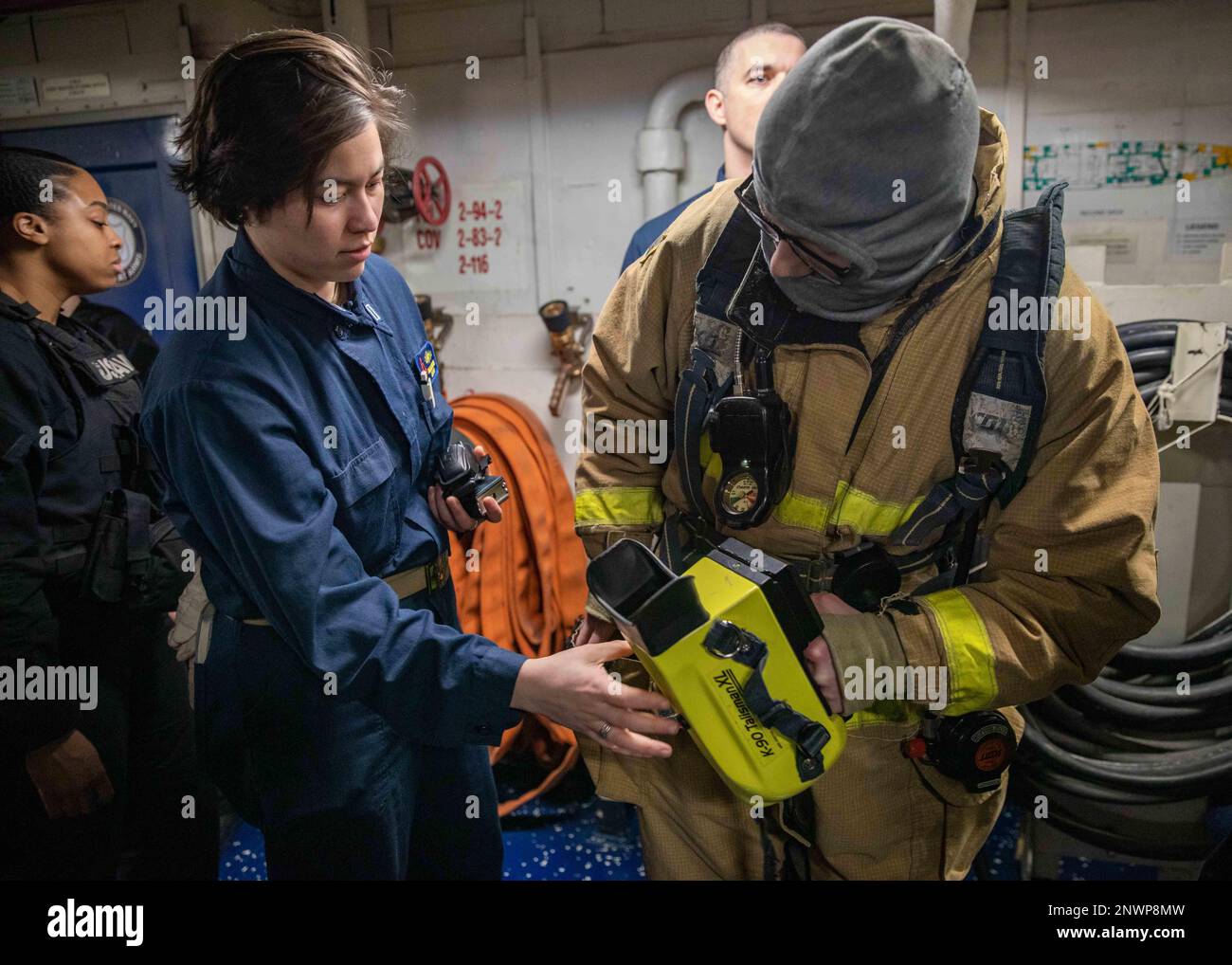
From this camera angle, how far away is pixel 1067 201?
2.76 meters

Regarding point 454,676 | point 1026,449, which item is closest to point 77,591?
point 454,676

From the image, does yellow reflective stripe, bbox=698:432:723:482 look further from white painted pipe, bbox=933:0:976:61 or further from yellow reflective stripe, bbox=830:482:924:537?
white painted pipe, bbox=933:0:976:61

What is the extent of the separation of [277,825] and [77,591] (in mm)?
860

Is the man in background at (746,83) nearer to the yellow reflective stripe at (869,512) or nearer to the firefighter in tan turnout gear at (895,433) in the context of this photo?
the firefighter in tan turnout gear at (895,433)

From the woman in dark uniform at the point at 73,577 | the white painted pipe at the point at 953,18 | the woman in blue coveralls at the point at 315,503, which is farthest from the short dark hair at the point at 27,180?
the white painted pipe at the point at 953,18

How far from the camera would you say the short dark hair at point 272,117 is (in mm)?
1139

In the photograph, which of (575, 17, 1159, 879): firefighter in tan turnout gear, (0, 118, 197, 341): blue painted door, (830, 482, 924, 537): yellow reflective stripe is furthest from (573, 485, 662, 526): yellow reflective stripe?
(0, 118, 197, 341): blue painted door

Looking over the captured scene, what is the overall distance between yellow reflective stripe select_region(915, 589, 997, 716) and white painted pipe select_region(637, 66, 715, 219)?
2.26 m

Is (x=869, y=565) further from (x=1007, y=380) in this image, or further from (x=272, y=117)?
(x=272, y=117)

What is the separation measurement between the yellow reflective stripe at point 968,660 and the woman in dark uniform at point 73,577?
5.64 feet

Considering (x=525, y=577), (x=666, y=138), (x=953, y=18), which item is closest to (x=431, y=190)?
(x=666, y=138)

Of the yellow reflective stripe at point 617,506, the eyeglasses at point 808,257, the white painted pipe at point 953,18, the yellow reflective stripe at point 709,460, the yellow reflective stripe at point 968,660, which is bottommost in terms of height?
the yellow reflective stripe at point 968,660

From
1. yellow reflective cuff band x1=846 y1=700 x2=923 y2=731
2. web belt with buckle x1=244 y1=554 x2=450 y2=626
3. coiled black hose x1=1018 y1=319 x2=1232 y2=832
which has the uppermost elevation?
web belt with buckle x1=244 y1=554 x2=450 y2=626

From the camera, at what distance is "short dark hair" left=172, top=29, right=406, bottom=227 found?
1.14 m
